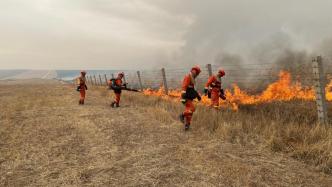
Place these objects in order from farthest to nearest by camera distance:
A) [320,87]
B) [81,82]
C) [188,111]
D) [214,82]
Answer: [81,82] < [214,82] < [188,111] < [320,87]

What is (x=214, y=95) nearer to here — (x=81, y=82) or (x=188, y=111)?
(x=188, y=111)

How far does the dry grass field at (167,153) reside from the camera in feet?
18.8

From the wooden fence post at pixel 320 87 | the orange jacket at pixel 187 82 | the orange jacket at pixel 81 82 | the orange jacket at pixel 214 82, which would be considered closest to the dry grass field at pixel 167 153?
the wooden fence post at pixel 320 87

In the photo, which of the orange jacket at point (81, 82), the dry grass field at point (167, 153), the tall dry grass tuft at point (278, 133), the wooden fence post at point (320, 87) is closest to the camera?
the dry grass field at point (167, 153)

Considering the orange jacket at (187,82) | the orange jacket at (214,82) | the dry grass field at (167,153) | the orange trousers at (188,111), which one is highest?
the orange jacket at (187,82)

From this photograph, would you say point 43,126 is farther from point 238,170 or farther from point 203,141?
point 238,170

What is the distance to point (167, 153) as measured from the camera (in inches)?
280

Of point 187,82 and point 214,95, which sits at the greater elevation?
point 187,82

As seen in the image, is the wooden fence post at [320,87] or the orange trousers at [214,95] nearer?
the wooden fence post at [320,87]

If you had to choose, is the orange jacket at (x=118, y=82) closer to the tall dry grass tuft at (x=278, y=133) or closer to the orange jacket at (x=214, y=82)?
the tall dry grass tuft at (x=278, y=133)

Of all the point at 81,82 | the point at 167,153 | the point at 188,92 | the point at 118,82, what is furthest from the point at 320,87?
the point at 81,82

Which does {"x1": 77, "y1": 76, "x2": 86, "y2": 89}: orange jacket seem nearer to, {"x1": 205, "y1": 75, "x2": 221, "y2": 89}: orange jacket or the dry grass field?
the dry grass field

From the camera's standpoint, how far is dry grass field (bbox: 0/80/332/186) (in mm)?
5738

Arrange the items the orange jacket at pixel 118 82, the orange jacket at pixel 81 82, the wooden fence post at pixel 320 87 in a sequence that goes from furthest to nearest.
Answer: the orange jacket at pixel 81 82
the orange jacket at pixel 118 82
the wooden fence post at pixel 320 87
